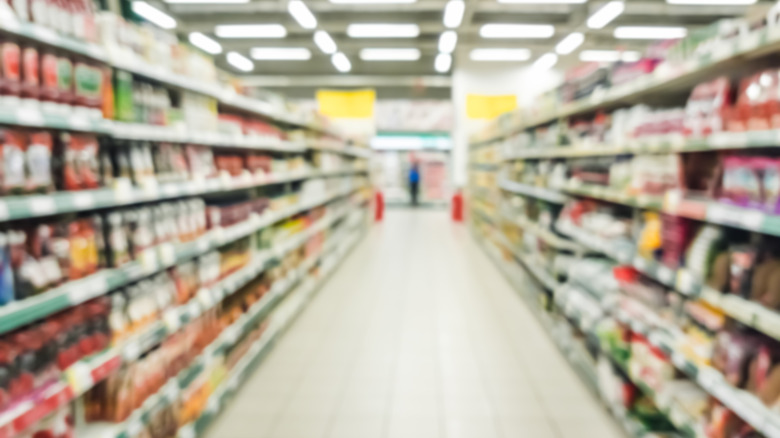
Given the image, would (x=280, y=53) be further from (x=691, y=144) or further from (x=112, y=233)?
(x=691, y=144)

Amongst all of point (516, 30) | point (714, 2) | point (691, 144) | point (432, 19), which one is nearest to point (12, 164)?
point (691, 144)

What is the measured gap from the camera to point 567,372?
136 inches

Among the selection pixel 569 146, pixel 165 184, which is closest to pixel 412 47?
pixel 569 146

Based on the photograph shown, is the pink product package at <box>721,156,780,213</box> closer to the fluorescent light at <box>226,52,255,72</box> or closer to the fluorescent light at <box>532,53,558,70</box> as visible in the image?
the fluorescent light at <box>532,53,558,70</box>

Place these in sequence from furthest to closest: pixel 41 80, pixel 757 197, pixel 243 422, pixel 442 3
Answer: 1. pixel 442 3
2. pixel 243 422
3. pixel 757 197
4. pixel 41 80

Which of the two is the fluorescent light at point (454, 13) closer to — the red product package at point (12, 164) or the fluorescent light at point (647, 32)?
the fluorescent light at point (647, 32)

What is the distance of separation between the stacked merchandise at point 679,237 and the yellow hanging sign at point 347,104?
31.7 feet

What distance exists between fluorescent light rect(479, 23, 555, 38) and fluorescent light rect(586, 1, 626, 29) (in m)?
0.74

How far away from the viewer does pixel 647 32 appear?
31.4 feet

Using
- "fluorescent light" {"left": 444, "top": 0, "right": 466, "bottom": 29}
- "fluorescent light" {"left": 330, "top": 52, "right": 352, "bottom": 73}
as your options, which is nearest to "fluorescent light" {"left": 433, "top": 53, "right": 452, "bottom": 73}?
"fluorescent light" {"left": 330, "top": 52, "right": 352, "bottom": 73}

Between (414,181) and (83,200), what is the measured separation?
44.6 ft

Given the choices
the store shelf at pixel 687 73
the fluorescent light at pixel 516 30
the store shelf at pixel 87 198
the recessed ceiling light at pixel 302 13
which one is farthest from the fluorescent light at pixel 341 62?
the store shelf at pixel 87 198

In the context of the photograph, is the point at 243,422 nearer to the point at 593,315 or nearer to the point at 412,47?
the point at 593,315

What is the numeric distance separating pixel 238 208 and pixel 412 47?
839cm
